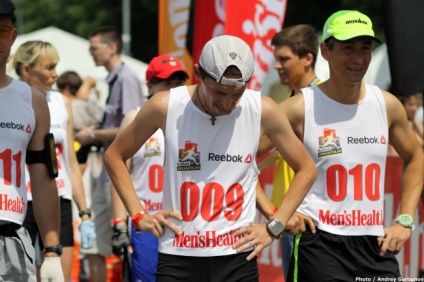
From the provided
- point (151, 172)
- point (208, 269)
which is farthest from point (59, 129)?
point (208, 269)

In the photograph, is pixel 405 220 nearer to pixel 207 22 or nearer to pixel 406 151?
pixel 406 151

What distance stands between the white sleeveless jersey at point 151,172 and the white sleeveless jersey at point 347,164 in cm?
191

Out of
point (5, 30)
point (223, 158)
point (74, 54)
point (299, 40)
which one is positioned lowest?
point (223, 158)

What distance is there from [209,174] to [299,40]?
9.41ft

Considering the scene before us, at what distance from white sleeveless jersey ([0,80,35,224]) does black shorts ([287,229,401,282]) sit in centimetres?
164

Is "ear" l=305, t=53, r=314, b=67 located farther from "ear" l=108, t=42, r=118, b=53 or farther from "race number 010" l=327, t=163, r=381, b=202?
"ear" l=108, t=42, r=118, b=53

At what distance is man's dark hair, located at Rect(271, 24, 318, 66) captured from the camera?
25.7 ft

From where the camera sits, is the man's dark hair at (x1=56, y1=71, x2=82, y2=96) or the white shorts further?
the man's dark hair at (x1=56, y1=71, x2=82, y2=96)

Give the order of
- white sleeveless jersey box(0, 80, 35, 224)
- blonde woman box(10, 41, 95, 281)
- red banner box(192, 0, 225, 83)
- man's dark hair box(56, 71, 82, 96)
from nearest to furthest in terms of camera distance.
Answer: white sleeveless jersey box(0, 80, 35, 224), blonde woman box(10, 41, 95, 281), red banner box(192, 0, 225, 83), man's dark hair box(56, 71, 82, 96)

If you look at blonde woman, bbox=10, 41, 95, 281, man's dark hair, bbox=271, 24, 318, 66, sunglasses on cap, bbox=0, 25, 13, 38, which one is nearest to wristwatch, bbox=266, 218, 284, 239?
sunglasses on cap, bbox=0, 25, 13, 38

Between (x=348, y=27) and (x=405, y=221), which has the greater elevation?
(x=348, y=27)

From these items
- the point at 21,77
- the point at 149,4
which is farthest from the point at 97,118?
the point at 149,4

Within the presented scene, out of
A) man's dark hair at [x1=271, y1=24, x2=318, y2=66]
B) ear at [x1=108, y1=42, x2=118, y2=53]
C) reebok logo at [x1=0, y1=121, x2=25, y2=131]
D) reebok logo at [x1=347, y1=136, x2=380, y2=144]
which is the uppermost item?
ear at [x1=108, y1=42, x2=118, y2=53]

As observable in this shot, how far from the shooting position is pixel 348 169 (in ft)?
18.8
